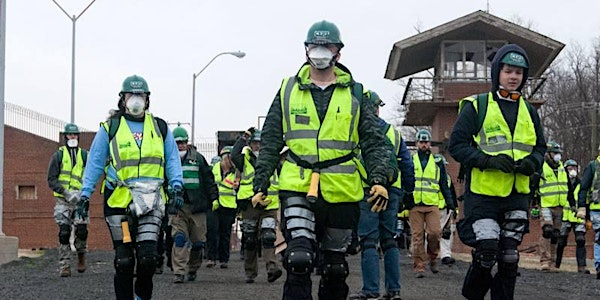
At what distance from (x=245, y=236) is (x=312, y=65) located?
626 cm

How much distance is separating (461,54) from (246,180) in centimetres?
2760

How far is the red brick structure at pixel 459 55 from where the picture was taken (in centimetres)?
4031

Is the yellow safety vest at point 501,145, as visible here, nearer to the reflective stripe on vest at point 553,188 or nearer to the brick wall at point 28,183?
the reflective stripe on vest at point 553,188

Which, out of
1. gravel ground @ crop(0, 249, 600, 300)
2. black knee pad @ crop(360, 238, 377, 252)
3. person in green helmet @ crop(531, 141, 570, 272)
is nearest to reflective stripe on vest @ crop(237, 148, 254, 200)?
gravel ground @ crop(0, 249, 600, 300)

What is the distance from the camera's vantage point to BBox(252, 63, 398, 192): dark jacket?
7.71m

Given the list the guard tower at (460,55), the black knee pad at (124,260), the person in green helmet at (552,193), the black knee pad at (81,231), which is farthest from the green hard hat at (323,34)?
the guard tower at (460,55)

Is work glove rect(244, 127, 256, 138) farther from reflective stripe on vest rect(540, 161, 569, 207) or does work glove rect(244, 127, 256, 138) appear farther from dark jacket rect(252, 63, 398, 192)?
dark jacket rect(252, 63, 398, 192)

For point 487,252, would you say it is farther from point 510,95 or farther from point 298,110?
point 298,110

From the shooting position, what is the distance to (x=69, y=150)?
1581cm

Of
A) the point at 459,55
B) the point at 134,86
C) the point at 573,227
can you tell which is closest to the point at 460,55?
the point at 459,55

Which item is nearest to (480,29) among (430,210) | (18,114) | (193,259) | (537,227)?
(537,227)

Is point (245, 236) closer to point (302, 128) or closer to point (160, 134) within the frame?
point (160, 134)

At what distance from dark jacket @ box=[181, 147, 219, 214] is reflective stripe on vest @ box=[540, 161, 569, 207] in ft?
21.8

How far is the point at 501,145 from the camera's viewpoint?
852cm
